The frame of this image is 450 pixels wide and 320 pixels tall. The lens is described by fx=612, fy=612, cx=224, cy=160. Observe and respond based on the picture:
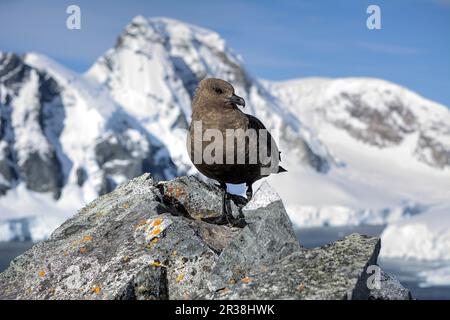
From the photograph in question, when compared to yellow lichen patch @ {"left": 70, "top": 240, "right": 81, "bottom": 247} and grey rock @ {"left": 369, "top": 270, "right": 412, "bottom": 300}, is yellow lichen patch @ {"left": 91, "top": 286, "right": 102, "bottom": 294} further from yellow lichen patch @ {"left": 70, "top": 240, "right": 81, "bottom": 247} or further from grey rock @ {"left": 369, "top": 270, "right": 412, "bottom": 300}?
grey rock @ {"left": 369, "top": 270, "right": 412, "bottom": 300}

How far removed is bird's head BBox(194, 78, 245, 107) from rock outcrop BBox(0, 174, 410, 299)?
5.53 ft

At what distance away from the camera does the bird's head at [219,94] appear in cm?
1132

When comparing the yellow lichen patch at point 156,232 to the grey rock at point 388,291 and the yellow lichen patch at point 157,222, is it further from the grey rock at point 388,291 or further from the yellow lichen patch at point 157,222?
the grey rock at point 388,291

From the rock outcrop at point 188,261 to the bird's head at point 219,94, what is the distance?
5.53 ft

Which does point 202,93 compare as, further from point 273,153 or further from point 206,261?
point 206,261

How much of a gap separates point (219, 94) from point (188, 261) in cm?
326

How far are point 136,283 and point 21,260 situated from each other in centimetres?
275

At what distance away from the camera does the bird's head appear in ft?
37.1

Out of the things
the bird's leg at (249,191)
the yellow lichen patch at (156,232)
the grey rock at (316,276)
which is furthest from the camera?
the bird's leg at (249,191)

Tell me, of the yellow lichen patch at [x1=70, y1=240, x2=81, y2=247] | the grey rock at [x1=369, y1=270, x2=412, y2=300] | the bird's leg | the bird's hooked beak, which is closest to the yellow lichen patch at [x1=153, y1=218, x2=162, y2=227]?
the yellow lichen patch at [x1=70, y1=240, x2=81, y2=247]

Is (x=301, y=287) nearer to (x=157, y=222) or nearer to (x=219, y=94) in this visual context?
(x=157, y=222)

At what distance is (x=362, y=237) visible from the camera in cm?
961

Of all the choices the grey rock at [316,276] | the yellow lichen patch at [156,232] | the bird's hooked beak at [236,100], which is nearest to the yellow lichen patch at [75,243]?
the yellow lichen patch at [156,232]
